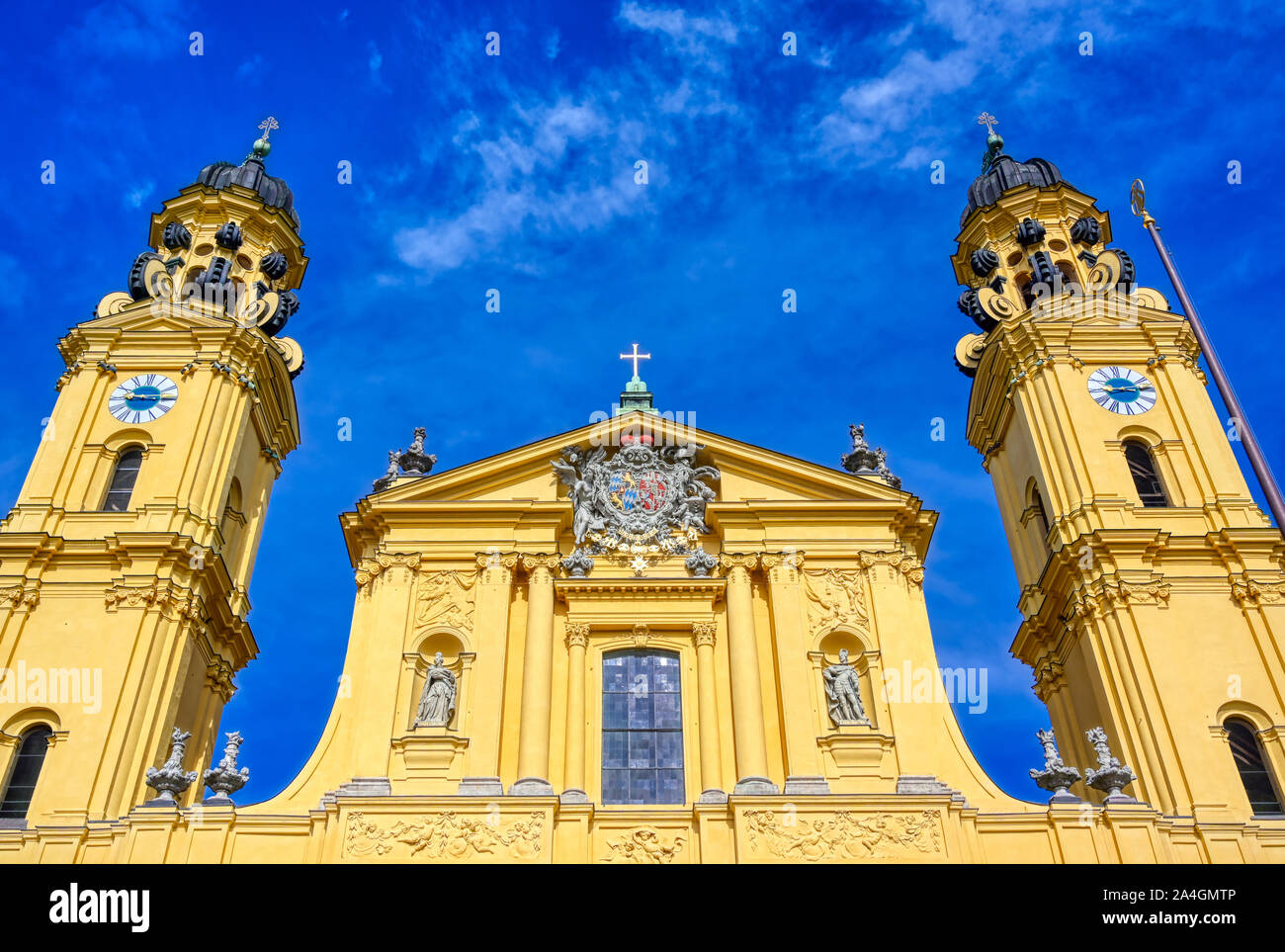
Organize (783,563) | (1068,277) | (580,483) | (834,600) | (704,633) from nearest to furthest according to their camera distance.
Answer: (704,633)
(834,600)
(783,563)
(580,483)
(1068,277)

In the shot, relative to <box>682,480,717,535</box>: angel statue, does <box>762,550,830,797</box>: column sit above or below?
below

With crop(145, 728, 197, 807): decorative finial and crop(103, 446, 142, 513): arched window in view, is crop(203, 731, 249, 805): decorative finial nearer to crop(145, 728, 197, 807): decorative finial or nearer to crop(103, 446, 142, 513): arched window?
crop(145, 728, 197, 807): decorative finial

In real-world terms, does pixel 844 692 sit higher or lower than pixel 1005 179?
lower

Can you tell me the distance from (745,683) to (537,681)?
3.05m

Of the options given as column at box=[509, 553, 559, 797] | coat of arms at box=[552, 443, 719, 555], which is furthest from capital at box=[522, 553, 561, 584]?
coat of arms at box=[552, 443, 719, 555]

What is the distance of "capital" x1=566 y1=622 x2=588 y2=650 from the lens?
741 inches

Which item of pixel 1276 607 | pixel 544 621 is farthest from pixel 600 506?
pixel 1276 607

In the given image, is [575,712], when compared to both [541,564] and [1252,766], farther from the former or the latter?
[1252,766]

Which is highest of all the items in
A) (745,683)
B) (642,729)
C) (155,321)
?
(155,321)

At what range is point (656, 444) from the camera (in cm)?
2119

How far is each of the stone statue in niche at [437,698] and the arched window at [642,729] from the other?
7.60 feet

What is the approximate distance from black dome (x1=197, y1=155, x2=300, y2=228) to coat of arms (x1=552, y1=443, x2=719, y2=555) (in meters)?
12.3

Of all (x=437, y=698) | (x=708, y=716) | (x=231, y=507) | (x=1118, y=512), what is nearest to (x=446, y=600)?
(x=437, y=698)
